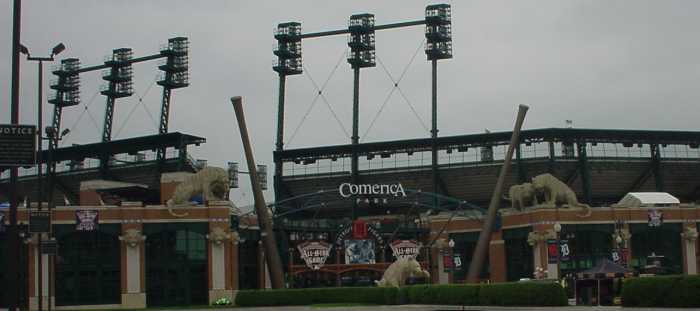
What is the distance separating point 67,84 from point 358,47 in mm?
40451

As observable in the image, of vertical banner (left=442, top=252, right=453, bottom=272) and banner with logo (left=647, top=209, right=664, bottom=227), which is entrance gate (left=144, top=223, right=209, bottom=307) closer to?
vertical banner (left=442, top=252, right=453, bottom=272)

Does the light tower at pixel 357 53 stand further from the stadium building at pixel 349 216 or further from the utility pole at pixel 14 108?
the utility pole at pixel 14 108

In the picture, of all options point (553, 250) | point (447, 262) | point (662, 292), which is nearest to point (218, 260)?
point (447, 262)

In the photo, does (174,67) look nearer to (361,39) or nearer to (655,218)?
(361,39)

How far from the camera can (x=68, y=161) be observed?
5069 inches

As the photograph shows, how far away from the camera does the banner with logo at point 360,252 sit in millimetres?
86250

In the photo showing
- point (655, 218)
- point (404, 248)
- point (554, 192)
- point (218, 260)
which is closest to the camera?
point (218, 260)

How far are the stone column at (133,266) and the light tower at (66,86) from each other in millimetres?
55497

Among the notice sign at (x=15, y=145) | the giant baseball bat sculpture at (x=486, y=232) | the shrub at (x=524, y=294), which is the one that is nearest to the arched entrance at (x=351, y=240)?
the giant baseball bat sculpture at (x=486, y=232)

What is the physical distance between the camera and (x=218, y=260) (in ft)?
268

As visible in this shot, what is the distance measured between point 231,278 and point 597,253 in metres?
30.2

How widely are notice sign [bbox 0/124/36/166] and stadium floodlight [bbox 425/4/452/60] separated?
287ft

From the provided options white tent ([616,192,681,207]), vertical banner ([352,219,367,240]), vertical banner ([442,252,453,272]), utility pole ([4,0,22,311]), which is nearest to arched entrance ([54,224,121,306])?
vertical banner ([352,219,367,240])

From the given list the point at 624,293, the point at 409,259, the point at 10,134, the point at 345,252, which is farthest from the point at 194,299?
the point at 10,134
